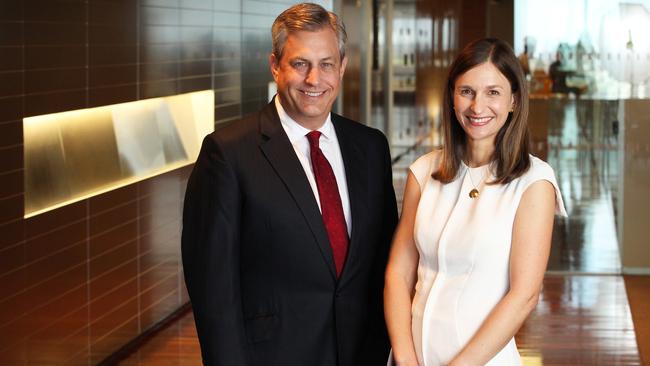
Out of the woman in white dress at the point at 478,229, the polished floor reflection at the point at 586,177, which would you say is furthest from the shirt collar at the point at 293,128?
the polished floor reflection at the point at 586,177

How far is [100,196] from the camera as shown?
217 inches

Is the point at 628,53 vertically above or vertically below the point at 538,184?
above

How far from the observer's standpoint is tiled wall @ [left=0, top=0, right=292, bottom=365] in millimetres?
4504

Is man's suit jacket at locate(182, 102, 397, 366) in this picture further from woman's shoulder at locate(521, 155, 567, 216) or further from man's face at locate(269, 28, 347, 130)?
woman's shoulder at locate(521, 155, 567, 216)

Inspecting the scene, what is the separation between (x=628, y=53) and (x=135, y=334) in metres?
4.41

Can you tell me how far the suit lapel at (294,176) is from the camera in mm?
2615

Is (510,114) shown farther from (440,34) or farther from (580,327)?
(440,34)

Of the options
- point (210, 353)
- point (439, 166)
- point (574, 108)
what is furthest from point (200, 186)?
point (574, 108)

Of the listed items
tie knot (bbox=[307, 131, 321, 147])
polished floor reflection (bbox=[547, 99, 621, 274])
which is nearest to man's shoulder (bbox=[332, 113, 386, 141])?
tie knot (bbox=[307, 131, 321, 147])

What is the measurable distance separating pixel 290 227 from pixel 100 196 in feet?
10.1


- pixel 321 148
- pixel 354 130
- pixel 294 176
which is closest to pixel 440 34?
pixel 354 130

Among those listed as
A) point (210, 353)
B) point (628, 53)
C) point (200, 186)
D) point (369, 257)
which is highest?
point (628, 53)

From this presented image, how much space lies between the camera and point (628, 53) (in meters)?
8.34

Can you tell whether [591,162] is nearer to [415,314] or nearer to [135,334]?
[135,334]
